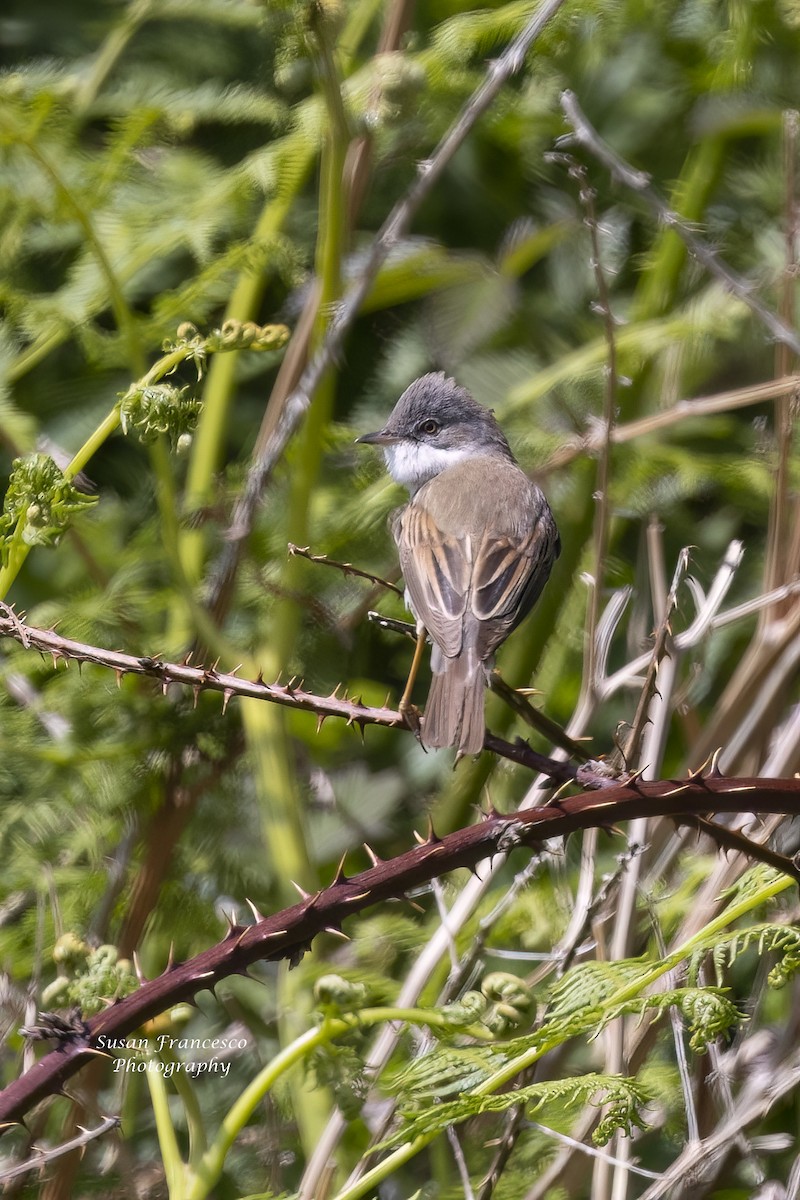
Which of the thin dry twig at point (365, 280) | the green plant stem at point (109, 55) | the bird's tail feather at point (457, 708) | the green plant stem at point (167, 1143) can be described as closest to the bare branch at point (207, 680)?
the bird's tail feather at point (457, 708)

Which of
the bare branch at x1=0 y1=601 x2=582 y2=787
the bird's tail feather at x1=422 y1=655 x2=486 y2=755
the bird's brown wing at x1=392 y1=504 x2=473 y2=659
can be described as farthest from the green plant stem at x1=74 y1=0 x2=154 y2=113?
the bare branch at x1=0 y1=601 x2=582 y2=787

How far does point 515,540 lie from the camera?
3510 millimetres

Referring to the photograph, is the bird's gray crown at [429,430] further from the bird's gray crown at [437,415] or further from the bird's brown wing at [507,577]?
the bird's brown wing at [507,577]

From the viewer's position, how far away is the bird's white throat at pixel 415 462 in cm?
409

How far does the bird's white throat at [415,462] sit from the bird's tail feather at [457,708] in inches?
47.2

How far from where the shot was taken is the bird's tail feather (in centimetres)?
258

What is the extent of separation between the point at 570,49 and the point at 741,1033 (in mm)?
3143

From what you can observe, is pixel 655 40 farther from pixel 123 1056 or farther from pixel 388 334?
pixel 123 1056

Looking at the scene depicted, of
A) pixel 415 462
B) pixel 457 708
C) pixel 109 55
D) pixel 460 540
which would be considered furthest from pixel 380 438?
pixel 109 55

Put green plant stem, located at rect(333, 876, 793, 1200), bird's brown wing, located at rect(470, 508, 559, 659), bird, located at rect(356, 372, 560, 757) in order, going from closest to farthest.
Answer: green plant stem, located at rect(333, 876, 793, 1200)
bird, located at rect(356, 372, 560, 757)
bird's brown wing, located at rect(470, 508, 559, 659)

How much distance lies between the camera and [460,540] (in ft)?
11.6

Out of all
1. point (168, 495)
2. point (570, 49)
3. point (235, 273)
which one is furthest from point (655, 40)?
point (168, 495)

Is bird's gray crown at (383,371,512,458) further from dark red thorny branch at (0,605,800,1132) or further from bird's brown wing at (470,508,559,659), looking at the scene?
dark red thorny branch at (0,605,800,1132)

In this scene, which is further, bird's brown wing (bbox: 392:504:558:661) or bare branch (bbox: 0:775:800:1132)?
bird's brown wing (bbox: 392:504:558:661)
